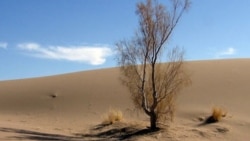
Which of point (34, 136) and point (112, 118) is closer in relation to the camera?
point (34, 136)

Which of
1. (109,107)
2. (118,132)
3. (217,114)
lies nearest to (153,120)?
(118,132)

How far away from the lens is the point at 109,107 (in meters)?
24.5

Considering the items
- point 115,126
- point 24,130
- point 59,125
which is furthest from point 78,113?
point 24,130

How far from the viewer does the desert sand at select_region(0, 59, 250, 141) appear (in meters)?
17.2

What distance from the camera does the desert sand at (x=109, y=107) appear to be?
1720 centimetres

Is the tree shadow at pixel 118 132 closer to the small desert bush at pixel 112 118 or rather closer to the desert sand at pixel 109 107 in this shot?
the desert sand at pixel 109 107

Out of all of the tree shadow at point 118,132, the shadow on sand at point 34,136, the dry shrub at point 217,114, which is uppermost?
the dry shrub at point 217,114

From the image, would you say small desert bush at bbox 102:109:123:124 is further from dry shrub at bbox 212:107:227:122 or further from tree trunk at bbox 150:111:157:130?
dry shrub at bbox 212:107:227:122

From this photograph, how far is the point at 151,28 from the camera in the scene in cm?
1736

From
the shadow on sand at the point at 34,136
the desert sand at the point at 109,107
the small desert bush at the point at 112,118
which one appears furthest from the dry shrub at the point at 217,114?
the shadow on sand at the point at 34,136

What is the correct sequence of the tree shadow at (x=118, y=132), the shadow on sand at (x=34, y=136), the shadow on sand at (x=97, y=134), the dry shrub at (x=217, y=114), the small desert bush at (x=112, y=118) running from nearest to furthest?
the shadow on sand at (x=34, y=136)
the shadow on sand at (x=97, y=134)
the tree shadow at (x=118, y=132)
the dry shrub at (x=217, y=114)
the small desert bush at (x=112, y=118)

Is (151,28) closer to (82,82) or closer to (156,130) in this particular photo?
(156,130)

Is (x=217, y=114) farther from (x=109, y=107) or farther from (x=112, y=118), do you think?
(x=109, y=107)

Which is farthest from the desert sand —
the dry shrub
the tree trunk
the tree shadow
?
the tree trunk
